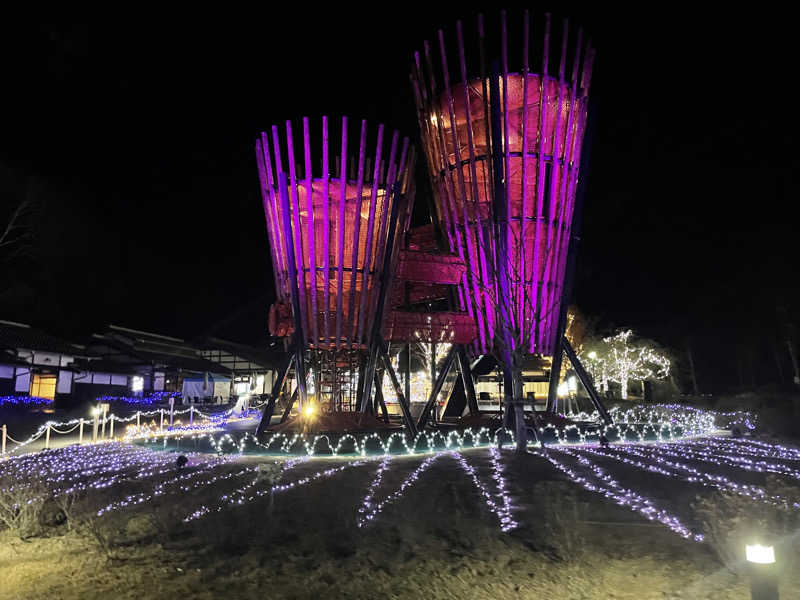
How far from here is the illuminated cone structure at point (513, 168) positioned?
64.9 feet

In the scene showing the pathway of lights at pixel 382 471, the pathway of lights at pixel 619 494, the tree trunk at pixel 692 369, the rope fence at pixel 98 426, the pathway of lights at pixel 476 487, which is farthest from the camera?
the tree trunk at pixel 692 369

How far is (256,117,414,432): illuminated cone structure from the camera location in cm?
1961

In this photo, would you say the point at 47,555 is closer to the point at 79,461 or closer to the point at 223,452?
the point at 79,461

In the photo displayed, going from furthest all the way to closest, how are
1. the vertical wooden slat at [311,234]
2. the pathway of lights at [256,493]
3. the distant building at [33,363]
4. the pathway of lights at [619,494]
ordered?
the distant building at [33,363] → the vertical wooden slat at [311,234] → the pathway of lights at [256,493] → the pathway of lights at [619,494]

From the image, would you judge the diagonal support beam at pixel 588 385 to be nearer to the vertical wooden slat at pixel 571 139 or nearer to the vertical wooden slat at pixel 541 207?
the vertical wooden slat at pixel 541 207

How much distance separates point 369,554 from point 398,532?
91 cm

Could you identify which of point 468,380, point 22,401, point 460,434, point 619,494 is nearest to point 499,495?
point 619,494

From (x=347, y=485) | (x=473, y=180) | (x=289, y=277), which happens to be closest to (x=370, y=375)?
(x=289, y=277)

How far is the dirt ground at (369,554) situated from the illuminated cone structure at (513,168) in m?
12.7

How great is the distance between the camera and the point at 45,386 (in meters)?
32.6

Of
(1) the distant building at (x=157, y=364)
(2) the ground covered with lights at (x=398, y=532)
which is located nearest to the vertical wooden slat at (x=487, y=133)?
(2) the ground covered with lights at (x=398, y=532)

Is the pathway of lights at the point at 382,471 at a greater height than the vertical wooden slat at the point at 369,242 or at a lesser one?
lesser

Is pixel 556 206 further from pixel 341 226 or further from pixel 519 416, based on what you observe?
pixel 519 416

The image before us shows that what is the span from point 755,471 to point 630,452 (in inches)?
152
